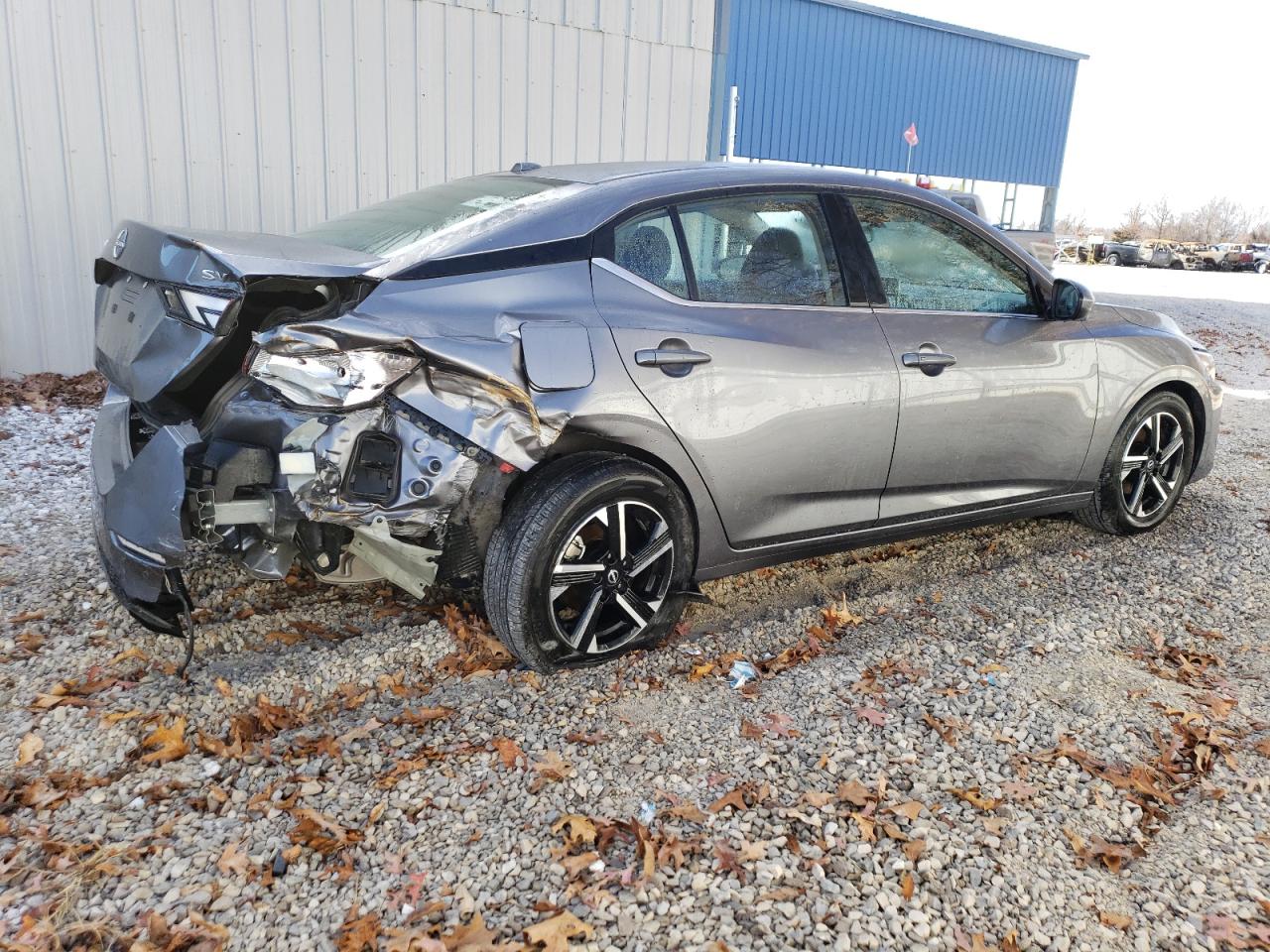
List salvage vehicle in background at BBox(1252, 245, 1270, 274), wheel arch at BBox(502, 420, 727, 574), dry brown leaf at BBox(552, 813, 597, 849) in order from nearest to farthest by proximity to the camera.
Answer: dry brown leaf at BBox(552, 813, 597, 849)
wheel arch at BBox(502, 420, 727, 574)
salvage vehicle in background at BBox(1252, 245, 1270, 274)

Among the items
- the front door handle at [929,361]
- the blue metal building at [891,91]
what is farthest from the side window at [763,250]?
the blue metal building at [891,91]

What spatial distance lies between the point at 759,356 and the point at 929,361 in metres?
0.82

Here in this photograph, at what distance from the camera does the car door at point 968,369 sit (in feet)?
12.0

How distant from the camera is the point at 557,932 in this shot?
204 centimetres

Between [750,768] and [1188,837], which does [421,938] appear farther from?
[1188,837]

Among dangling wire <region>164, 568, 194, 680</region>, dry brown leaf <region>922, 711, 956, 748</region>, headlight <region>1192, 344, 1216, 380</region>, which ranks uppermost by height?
headlight <region>1192, 344, 1216, 380</region>

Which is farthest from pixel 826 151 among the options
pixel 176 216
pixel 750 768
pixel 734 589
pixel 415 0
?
pixel 750 768

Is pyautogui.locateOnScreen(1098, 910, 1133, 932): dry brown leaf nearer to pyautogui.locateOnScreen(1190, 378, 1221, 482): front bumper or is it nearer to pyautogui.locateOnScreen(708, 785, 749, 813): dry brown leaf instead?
pyautogui.locateOnScreen(708, 785, 749, 813): dry brown leaf

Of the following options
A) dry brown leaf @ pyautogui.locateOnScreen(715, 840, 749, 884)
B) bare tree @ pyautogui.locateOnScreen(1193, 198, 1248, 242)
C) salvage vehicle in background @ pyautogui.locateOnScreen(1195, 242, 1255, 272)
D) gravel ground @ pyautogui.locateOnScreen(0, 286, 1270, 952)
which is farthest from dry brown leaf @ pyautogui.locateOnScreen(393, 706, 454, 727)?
bare tree @ pyautogui.locateOnScreen(1193, 198, 1248, 242)

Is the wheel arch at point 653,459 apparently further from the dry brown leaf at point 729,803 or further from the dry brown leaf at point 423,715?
the dry brown leaf at point 729,803

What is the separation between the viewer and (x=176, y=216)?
7.31 meters

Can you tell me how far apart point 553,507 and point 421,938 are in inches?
50.7

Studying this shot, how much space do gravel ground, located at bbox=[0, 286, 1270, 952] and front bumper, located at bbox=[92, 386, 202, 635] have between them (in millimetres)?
358

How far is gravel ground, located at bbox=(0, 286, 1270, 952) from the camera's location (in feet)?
7.04
